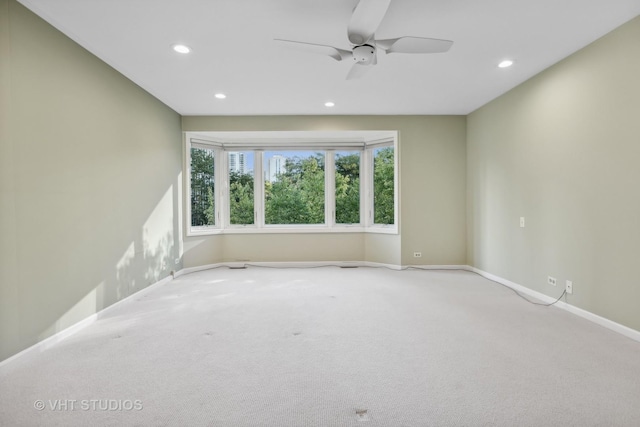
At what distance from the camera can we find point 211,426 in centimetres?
143

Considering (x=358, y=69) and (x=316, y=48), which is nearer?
(x=316, y=48)

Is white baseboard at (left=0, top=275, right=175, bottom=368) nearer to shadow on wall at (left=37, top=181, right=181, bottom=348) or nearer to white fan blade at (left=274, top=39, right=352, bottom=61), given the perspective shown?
shadow on wall at (left=37, top=181, right=181, bottom=348)

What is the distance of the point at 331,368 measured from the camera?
1917 millimetres

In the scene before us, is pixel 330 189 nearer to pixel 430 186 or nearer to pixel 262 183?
pixel 262 183

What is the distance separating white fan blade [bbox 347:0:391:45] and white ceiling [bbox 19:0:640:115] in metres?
0.23

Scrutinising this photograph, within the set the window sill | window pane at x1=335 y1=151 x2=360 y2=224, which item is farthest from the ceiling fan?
the window sill

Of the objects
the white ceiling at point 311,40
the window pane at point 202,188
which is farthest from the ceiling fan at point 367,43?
the window pane at point 202,188

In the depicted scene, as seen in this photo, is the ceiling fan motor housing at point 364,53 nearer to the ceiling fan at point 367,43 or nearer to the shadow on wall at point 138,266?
the ceiling fan at point 367,43

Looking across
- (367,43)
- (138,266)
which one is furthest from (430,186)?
(138,266)

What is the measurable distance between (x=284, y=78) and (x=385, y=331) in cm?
272

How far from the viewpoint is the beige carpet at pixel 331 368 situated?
4.97 ft

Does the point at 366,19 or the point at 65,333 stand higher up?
the point at 366,19

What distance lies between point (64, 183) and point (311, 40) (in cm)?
233

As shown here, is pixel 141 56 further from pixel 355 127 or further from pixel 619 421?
pixel 619 421
